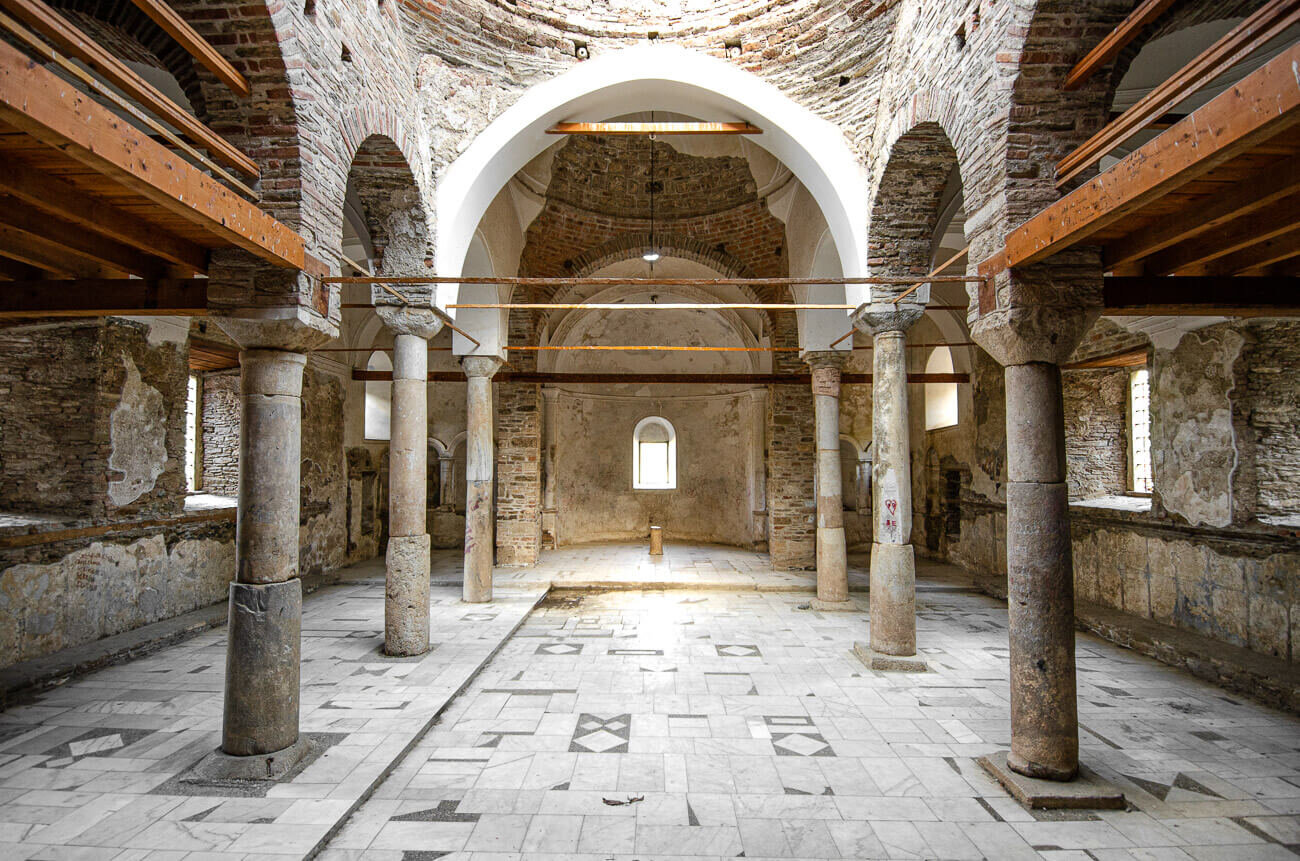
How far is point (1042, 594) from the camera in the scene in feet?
14.6

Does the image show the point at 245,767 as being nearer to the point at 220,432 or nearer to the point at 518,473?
the point at 220,432

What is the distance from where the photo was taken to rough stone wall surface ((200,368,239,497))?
11.4m

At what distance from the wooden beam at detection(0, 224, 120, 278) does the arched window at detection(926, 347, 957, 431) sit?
47.7 feet

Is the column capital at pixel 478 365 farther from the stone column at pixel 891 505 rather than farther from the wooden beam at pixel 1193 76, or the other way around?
the wooden beam at pixel 1193 76

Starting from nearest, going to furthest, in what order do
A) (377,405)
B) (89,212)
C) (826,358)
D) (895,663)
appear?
(89,212) < (895,663) < (826,358) < (377,405)

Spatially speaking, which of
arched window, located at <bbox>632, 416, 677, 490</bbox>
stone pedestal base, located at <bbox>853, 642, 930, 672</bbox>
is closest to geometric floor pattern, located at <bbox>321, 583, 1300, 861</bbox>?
stone pedestal base, located at <bbox>853, 642, 930, 672</bbox>

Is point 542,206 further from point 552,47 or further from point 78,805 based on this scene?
point 78,805

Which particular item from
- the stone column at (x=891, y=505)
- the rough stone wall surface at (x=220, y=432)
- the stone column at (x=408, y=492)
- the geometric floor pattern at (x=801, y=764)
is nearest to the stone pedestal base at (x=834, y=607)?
the geometric floor pattern at (x=801, y=764)

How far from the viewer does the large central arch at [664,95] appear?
305 inches

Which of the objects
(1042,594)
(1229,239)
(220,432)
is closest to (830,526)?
(1042,594)

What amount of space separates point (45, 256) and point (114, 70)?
2.62m

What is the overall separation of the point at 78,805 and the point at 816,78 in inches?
375

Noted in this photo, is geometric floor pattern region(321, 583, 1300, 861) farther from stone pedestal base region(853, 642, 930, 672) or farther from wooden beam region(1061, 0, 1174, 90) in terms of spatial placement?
wooden beam region(1061, 0, 1174, 90)

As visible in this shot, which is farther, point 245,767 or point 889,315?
point 889,315
